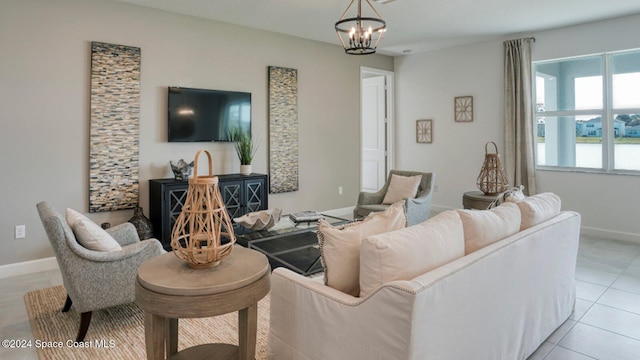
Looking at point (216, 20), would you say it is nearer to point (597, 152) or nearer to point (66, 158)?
point (66, 158)

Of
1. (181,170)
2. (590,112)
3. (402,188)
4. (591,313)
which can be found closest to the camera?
(591,313)

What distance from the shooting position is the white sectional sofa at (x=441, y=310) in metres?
1.40

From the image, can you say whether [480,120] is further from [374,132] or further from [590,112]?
[374,132]

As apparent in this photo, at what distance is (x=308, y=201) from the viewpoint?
5941mm

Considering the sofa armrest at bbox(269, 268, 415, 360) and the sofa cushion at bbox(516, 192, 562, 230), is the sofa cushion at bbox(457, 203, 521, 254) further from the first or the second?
the sofa armrest at bbox(269, 268, 415, 360)

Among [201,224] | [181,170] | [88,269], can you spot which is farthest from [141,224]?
[201,224]

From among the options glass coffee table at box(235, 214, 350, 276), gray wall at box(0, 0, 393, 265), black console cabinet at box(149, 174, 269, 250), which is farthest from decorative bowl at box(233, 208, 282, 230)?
gray wall at box(0, 0, 393, 265)

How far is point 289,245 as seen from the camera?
365 centimetres

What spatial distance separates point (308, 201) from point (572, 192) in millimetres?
3615

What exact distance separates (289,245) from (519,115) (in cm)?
396

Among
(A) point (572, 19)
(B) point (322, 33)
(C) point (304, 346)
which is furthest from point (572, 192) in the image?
(C) point (304, 346)

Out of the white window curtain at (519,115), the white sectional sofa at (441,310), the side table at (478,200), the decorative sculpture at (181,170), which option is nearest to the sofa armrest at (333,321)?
the white sectional sofa at (441,310)

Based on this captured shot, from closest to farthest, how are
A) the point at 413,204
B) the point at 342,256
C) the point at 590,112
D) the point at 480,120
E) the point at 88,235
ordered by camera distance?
the point at 342,256
the point at 88,235
the point at 413,204
the point at 590,112
the point at 480,120

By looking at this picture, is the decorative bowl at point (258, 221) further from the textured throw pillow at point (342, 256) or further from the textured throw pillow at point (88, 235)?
the textured throw pillow at point (342, 256)
